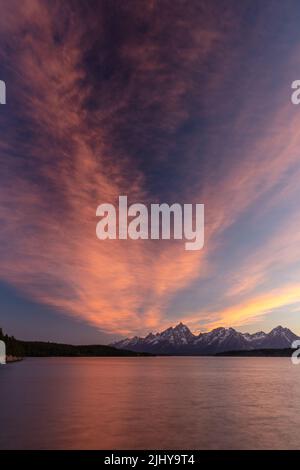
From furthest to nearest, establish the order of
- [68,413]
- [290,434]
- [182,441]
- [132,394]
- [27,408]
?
Answer: [132,394] → [27,408] → [68,413] → [290,434] → [182,441]

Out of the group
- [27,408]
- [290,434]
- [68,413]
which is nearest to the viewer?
[290,434]

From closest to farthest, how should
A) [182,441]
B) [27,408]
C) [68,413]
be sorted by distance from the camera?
[182,441] < [68,413] < [27,408]

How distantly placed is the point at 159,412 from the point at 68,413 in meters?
11.4

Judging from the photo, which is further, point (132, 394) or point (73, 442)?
point (132, 394)

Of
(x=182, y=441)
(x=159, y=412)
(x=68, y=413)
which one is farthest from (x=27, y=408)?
(x=182, y=441)

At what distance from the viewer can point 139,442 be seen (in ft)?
122

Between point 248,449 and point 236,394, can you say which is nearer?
point 248,449

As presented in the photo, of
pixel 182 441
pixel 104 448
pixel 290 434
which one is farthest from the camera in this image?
pixel 290 434

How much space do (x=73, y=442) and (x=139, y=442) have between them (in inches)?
225
